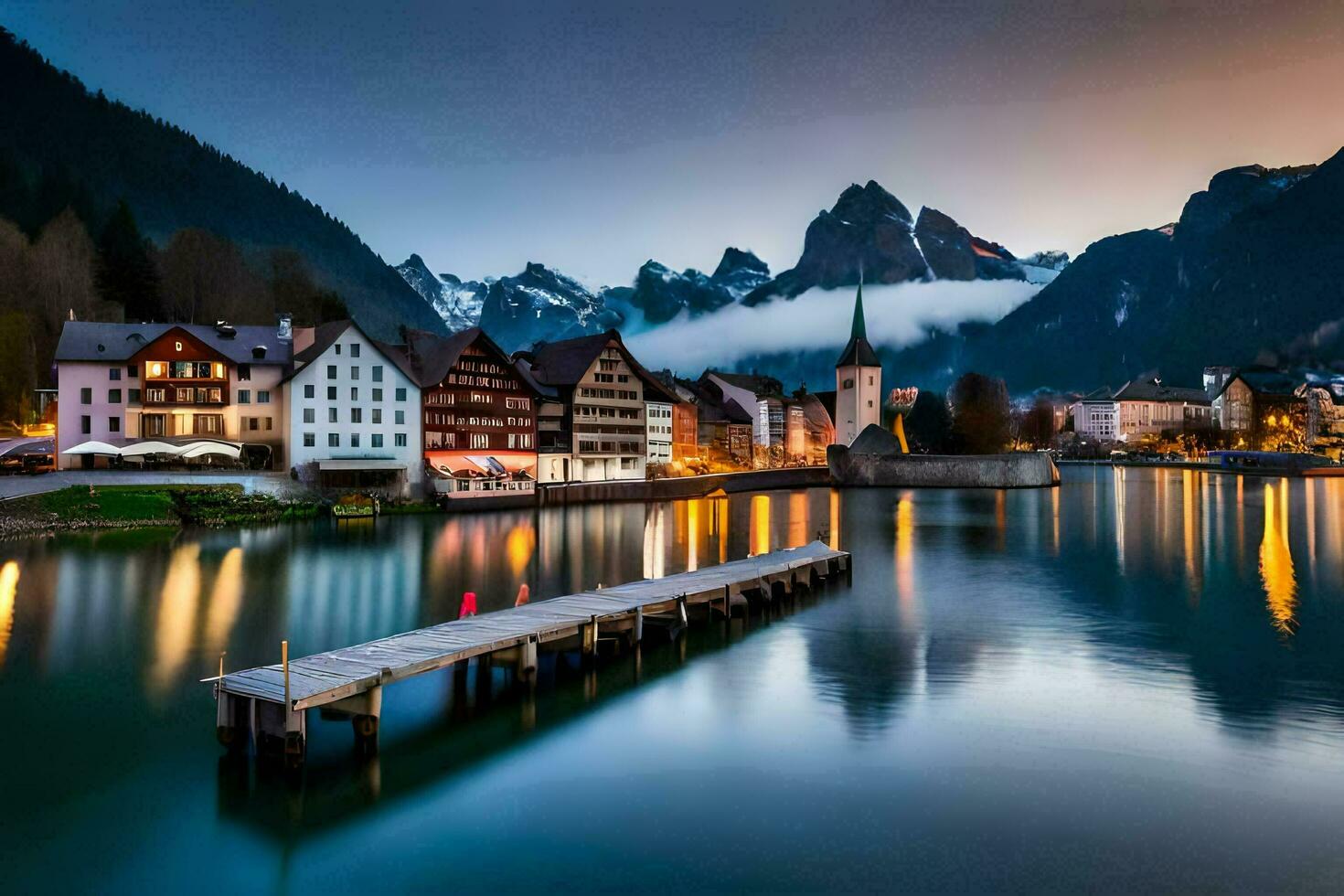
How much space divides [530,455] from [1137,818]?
70480 mm

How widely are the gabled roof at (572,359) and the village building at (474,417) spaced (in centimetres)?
613

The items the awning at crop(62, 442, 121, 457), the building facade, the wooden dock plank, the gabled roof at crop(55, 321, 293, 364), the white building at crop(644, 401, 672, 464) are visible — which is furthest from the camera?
the white building at crop(644, 401, 672, 464)

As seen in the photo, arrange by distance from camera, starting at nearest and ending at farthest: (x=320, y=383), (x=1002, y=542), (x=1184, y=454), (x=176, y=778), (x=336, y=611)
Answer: (x=176, y=778) < (x=336, y=611) < (x=1002, y=542) < (x=320, y=383) < (x=1184, y=454)

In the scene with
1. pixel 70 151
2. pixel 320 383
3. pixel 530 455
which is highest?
pixel 70 151

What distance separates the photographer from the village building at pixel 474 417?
73500mm

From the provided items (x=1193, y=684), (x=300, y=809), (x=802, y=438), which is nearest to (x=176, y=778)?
(x=300, y=809)

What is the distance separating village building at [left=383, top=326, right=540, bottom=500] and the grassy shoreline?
47.1 ft

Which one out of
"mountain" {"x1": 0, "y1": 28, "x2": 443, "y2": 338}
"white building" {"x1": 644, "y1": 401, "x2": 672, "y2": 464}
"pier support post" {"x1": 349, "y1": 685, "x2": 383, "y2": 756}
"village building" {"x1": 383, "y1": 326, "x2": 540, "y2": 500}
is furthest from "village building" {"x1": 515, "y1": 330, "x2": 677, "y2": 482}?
"mountain" {"x1": 0, "y1": 28, "x2": 443, "y2": 338}

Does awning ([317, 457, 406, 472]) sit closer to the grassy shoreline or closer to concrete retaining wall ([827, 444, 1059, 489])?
the grassy shoreline

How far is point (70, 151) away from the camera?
16850cm

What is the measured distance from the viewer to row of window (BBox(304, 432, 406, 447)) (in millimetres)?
67875

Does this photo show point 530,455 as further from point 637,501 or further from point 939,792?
point 939,792

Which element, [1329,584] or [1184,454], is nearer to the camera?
[1329,584]

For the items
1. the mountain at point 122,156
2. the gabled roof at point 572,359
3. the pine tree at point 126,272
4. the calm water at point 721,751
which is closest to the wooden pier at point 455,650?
the calm water at point 721,751
